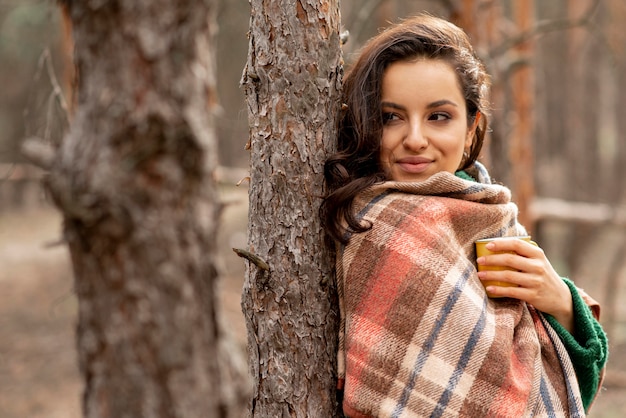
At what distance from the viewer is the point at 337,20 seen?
178 cm

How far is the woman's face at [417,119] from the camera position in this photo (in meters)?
1.83

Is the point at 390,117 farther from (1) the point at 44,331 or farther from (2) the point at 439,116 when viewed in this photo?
(1) the point at 44,331

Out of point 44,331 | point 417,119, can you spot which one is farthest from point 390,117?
point 44,331

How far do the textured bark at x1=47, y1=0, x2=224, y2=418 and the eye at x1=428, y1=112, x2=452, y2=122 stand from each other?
2.86 ft

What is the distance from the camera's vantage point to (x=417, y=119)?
182 cm

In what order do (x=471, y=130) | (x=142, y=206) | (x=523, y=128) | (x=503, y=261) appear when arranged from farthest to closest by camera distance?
(x=523, y=128)
(x=471, y=130)
(x=503, y=261)
(x=142, y=206)

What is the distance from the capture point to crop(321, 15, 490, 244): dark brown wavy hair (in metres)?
1.72

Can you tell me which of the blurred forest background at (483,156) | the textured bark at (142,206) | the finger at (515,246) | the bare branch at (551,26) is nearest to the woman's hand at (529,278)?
the finger at (515,246)

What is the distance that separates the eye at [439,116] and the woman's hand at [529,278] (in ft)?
1.27

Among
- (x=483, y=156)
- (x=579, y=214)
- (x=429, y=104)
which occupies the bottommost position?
(x=579, y=214)

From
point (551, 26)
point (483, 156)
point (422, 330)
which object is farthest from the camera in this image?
point (551, 26)

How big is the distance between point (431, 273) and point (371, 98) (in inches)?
20.9

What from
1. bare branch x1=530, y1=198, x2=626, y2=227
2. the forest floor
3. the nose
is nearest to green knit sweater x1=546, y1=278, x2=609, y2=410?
the nose

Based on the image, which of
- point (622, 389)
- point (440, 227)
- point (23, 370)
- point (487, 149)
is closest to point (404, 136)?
point (440, 227)
